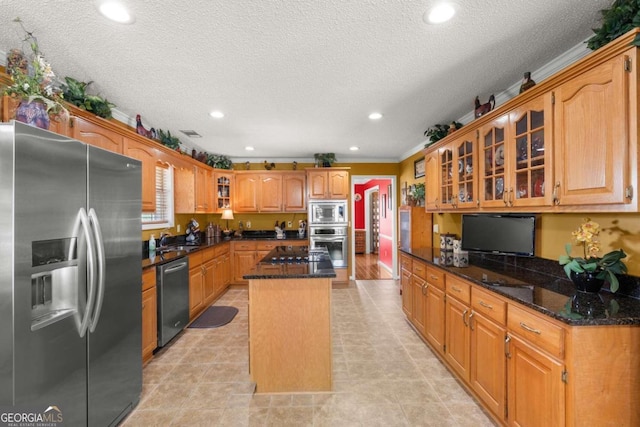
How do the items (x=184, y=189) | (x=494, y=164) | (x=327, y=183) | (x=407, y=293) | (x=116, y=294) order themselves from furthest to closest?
(x=327, y=183) → (x=184, y=189) → (x=407, y=293) → (x=494, y=164) → (x=116, y=294)

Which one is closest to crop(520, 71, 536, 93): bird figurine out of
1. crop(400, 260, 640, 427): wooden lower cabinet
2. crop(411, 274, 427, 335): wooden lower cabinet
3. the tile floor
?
crop(400, 260, 640, 427): wooden lower cabinet

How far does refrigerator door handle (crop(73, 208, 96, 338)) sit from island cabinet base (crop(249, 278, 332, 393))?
99 centimetres

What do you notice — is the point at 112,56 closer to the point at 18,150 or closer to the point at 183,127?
the point at 18,150

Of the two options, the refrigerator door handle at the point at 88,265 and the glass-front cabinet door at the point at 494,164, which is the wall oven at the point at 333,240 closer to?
the glass-front cabinet door at the point at 494,164

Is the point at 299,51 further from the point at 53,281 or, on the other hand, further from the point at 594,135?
the point at 53,281

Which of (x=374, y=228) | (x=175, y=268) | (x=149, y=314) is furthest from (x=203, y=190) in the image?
(x=374, y=228)

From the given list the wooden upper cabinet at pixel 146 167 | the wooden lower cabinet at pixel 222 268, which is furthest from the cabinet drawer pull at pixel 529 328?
the wooden lower cabinet at pixel 222 268

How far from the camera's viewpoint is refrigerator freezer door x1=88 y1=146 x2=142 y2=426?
1664 mm

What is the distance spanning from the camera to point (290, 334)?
7.13 ft

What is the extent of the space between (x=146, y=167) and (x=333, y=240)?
3.31 meters

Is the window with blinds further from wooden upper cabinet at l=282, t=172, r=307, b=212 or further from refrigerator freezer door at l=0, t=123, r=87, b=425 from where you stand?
refrigerator freezer door at l=0, t=123, r=87, b=425

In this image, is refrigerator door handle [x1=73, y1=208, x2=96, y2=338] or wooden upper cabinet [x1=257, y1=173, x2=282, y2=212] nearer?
refrigerator door handle [x1=73, y1=208, x2=96, y2=338]

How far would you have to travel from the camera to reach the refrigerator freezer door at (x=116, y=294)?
1664 millimetres

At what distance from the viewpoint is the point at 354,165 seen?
581cm
